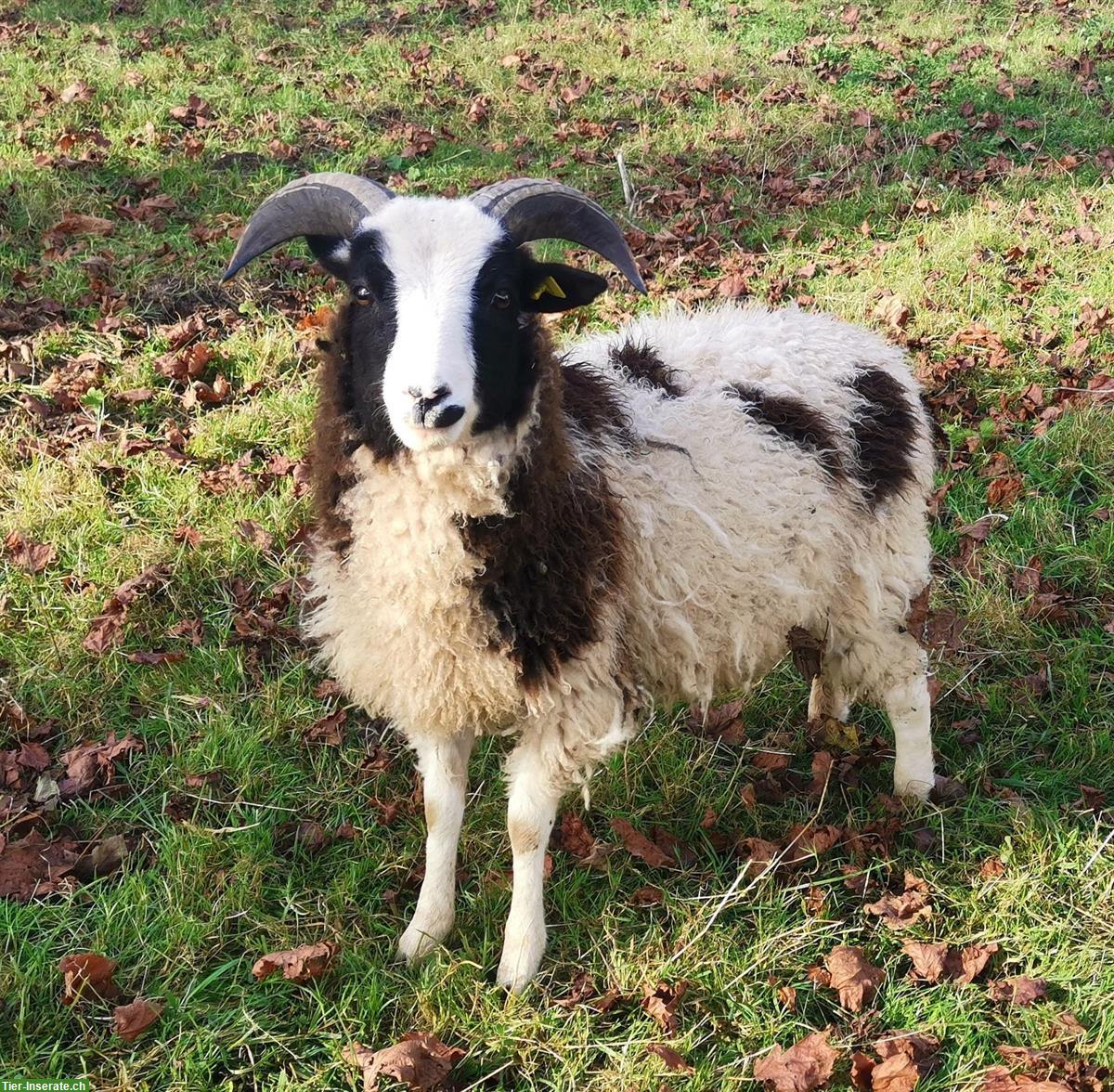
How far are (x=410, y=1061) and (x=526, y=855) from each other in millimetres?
699

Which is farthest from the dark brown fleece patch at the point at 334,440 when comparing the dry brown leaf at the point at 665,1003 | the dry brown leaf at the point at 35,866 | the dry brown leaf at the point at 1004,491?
the dry brown leaf at the point at 1004,491

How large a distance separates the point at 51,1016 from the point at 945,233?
24.9 ft

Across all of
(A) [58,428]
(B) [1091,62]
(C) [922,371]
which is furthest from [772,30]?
(A) [58,428]

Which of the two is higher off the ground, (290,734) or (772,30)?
(772,30)

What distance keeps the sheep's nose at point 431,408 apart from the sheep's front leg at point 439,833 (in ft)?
4.16

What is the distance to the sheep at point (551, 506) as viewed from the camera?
280 centimetres

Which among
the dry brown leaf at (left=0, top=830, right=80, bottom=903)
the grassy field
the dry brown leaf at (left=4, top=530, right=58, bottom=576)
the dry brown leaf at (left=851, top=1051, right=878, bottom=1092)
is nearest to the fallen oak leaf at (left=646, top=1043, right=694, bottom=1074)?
the grassy field

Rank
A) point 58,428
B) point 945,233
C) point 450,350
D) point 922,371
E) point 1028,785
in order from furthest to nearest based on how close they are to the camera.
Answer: point 945,233 → point 922,371 → point 58,428 → point 1028,785 → point 450,350

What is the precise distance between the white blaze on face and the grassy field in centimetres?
124

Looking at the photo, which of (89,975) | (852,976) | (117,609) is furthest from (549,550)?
(117,609)

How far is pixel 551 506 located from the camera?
296 centimetres

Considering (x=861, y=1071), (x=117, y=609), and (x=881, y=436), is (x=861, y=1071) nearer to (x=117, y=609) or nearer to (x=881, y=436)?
(x=881, y=436)

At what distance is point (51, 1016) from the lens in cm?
290

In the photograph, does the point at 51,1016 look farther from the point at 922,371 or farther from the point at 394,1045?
the point at 922,371
